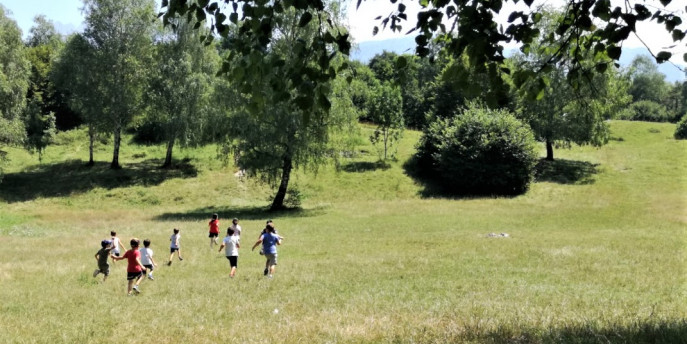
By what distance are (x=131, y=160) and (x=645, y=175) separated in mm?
58174

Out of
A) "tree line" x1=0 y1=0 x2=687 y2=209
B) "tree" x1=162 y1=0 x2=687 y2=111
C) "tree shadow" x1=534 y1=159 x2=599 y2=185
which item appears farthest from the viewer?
"tree shadow" x1=534 y1=159 x2=599 y2=185

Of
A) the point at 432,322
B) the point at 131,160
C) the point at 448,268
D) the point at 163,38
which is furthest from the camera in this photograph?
the point at 131,160

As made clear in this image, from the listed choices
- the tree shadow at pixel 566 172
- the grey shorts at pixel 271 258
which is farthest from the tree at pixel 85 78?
the tree shadow at pixel 566 172

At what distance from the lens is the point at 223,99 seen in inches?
1457

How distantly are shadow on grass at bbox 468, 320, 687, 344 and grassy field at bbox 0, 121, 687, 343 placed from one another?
0.04m

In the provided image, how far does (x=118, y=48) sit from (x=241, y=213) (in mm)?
22418

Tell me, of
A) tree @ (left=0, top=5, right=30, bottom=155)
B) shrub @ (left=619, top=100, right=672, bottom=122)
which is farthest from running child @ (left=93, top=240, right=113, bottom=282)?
shrub @ (left=619, top=100, right=672, bottom=122)

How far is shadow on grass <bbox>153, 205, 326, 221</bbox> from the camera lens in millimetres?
36281

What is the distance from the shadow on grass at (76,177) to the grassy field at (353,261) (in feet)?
0.78

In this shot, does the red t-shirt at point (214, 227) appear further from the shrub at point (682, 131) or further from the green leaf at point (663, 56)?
the shrub at point (682, 131)

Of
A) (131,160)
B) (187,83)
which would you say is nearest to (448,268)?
(187,83)

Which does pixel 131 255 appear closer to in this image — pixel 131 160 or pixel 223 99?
pixel 223 99

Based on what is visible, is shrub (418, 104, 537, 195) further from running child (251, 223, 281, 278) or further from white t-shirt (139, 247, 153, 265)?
white t-shirt (139, 247, 153, 265)

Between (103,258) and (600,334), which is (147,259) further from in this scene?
(600,334)
